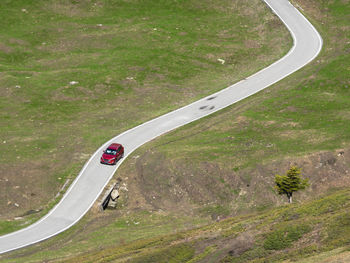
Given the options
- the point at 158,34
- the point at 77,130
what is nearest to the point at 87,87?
the point at 77,130

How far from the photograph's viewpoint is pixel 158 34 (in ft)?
286

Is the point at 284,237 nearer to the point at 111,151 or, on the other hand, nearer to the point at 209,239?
the point at 209,239

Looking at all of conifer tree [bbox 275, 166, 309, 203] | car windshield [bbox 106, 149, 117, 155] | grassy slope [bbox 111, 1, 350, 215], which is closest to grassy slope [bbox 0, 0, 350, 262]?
grassy slope [bbox 111, 1, 350, 215]

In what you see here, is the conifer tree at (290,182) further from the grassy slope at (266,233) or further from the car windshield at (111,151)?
the car windshield at (111,151)

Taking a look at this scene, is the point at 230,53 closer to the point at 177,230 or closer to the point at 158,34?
the point at 158,34

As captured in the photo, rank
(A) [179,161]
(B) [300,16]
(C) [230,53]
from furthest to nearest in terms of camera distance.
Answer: (B) [300,16] < (C) [230,53] < (A) [179,161]

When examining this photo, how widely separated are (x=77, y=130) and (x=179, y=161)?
630 inches

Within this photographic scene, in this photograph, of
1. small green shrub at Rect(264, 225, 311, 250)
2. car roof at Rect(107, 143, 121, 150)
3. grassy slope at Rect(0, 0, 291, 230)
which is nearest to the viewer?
small green shrub at Rect(264, 225, 311, 250)

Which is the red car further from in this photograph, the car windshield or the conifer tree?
the conifer tree

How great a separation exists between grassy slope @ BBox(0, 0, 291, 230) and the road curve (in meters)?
1.54

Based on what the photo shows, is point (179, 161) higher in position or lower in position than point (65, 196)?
higher

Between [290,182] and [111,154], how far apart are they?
1992cm

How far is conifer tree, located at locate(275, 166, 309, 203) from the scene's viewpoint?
4553cm

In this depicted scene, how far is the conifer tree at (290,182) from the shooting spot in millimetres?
45531
